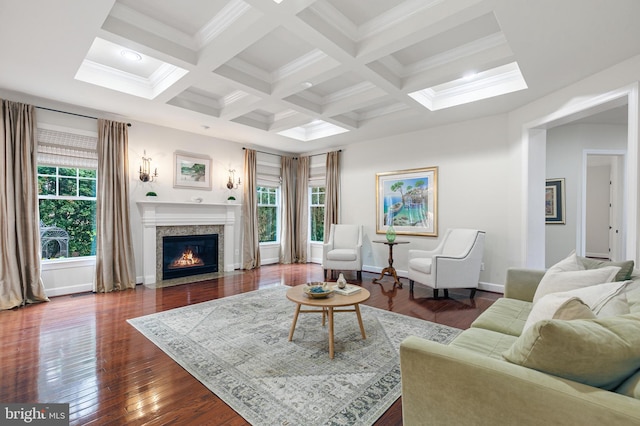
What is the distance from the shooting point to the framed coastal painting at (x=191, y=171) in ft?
17.3

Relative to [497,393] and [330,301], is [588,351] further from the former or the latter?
[330,301]

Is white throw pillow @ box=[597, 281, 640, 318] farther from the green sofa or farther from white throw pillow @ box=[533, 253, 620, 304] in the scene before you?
white throw pillow @ box=[533, 253, 620, 304]

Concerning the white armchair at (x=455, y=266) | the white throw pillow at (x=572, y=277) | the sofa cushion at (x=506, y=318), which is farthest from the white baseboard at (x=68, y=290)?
the white throw pillow at (x=572, y=277)

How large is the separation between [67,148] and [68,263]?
1.63 meters

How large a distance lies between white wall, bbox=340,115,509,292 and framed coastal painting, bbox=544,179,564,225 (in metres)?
1.49

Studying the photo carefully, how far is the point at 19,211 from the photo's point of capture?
3.77m

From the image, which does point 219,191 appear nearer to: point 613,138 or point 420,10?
point 420,10

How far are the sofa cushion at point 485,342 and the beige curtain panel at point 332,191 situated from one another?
4552mm

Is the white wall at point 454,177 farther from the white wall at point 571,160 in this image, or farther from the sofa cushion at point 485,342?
the sofa cushion at point 485,342

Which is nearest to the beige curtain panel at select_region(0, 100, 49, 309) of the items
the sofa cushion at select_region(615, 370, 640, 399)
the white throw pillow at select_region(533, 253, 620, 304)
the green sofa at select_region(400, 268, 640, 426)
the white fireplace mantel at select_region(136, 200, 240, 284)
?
the white fireplace mantel at select_region(136, 200, 240, 284)

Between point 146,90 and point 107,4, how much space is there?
5.91ft

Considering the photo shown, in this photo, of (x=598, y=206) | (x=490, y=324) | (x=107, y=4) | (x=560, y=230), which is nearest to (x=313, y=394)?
(x=490, y=324)

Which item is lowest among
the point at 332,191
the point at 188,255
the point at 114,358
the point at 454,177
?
the point at 114,358

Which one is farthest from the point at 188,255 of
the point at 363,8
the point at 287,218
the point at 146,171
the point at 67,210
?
the point at 363,8
